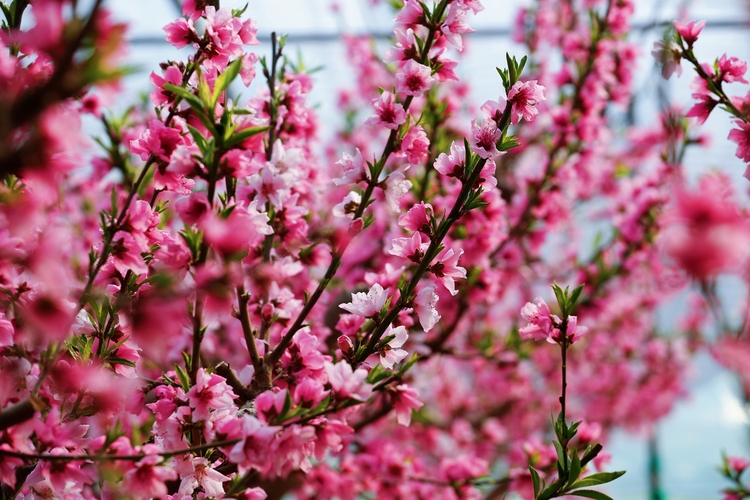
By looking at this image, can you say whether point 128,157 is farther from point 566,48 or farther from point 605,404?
point 605,404

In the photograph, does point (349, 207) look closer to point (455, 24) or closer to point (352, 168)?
point (352, 168)

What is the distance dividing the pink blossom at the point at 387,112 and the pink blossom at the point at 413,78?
0.13 feet

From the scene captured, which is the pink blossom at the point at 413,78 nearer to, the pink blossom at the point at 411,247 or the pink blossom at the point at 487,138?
the pink blossom at the point at 487,138

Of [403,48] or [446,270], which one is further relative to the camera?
[403,48]

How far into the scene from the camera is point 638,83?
4.53m

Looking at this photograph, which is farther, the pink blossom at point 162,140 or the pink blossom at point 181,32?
the pink blossom at point 181,32

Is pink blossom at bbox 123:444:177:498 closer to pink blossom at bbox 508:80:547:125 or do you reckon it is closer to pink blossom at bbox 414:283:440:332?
pink blossom at bbox 414:283:440:332

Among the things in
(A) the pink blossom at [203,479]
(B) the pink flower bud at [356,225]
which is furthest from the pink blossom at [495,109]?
(A) the pink blossom at [203,479]

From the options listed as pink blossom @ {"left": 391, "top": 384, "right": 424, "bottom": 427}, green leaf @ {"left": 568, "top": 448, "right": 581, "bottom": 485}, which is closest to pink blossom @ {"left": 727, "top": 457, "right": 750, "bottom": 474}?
green leaf @ {"left": 568, "top": 448, "right": 581, "bottom": 485}

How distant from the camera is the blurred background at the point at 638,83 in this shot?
171 inches

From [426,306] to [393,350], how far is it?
0.42ft

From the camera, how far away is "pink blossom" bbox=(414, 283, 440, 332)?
4.12ft

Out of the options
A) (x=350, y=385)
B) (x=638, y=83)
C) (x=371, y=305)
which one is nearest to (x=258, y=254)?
(x=371, y=305)

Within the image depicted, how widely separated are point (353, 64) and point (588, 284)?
2.88 m
